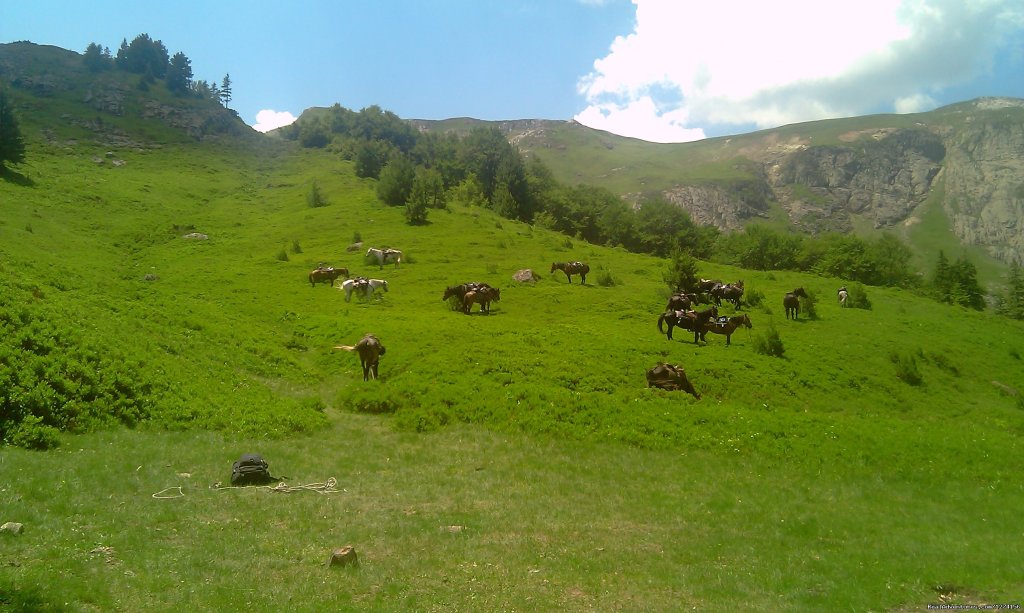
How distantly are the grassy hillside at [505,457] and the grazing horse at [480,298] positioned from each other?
126 cm

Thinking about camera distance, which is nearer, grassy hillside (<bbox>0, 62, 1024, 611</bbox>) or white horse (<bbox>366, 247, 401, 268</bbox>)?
grassy hillside (<bbox>0, 62, 1024, 611</bbox>)

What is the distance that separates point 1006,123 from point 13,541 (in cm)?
26611

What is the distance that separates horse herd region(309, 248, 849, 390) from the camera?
76.0ft

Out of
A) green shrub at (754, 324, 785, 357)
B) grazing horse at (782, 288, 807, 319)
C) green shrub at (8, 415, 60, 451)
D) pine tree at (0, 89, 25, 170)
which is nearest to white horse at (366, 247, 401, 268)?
grazing horse at (782, 288, 807, 319)

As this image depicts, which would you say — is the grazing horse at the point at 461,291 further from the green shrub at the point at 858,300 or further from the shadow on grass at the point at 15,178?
the shadow on grass at the point at 15,178

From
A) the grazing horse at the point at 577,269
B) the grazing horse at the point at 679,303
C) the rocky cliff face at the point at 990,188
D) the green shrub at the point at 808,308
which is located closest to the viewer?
the grazing horse at the point at 679,303

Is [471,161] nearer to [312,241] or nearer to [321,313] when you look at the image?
[312,241]

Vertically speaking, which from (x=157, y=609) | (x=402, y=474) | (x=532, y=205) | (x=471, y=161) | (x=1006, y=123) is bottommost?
(x=402, y=474)

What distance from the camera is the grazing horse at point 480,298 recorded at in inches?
1394

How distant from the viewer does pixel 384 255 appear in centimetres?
5053

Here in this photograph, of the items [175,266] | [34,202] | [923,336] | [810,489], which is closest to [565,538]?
[810,489]

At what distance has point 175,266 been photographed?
45.9 m

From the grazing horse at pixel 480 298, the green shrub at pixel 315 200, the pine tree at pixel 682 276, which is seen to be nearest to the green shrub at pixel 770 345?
the pine tree at pixel 682 276

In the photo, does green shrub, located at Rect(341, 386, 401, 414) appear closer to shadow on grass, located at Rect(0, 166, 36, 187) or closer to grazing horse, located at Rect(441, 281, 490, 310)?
grazing horse, located at Rect(441, 281, 490, 310)
